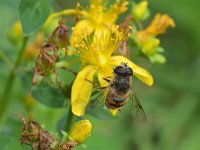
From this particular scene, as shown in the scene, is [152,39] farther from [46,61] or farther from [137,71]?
[46,61]

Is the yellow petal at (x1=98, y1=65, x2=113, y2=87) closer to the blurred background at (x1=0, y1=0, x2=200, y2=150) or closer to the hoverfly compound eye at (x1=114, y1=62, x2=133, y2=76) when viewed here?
the hoverfly compound eye at (x1=114, y1=62, x2=133, y2=76)

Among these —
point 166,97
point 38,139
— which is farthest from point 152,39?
point 166,97

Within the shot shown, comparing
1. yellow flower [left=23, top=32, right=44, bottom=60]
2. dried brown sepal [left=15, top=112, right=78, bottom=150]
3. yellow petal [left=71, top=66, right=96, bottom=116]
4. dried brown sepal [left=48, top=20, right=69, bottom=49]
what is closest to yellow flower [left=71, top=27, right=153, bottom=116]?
yellow petal [left=71, top=66, right=96, bottom=116]

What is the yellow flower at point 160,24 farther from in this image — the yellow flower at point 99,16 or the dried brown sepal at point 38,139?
the dried brown sepal at point 38,139

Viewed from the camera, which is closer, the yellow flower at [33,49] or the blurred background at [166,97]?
the yellow flower at [33,49]

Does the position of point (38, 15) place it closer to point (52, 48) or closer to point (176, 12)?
point (52, 48)

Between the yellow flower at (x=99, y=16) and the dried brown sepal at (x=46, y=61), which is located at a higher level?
the yellow flower at (x=99, y=16)

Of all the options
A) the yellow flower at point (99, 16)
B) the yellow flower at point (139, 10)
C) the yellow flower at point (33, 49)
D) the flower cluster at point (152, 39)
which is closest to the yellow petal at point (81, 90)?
the yellow flower at point (99, 16)

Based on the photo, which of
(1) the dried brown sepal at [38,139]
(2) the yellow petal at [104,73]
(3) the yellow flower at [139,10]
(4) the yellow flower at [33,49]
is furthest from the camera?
(4) the yellow flower at [33,49]
